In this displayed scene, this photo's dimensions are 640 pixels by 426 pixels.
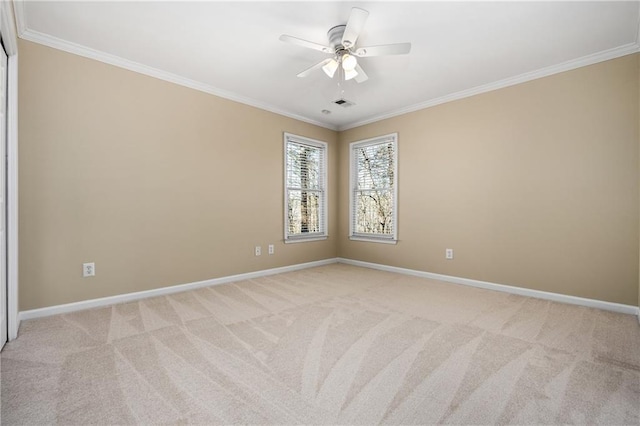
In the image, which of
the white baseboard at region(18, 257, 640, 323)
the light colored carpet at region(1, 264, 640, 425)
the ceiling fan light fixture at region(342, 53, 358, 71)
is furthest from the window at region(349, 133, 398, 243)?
the ceiling fan light fixture at region(342, 53, 358, 71)

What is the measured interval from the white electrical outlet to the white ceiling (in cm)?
200

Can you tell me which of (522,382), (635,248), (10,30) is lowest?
(522,382)

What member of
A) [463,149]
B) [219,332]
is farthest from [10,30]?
[463,149]

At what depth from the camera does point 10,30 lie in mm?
2029

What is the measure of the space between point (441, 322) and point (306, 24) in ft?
8.94

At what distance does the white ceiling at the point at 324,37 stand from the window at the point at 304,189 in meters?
1.27

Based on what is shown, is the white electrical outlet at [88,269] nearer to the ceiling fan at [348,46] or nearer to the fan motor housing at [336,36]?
the ceiling fan at [348,46]

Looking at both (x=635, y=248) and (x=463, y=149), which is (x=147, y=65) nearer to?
(x=463, y=149)

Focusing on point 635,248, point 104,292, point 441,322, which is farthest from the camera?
point 104,292

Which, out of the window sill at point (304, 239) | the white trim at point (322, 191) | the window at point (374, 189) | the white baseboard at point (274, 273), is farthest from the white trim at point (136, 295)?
the window at point (374, 189)

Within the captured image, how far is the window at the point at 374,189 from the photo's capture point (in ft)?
15.1

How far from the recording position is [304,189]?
4.86 metres

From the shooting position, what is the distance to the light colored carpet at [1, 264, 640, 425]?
1.43 m

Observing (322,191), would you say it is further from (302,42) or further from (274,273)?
(302,42)
